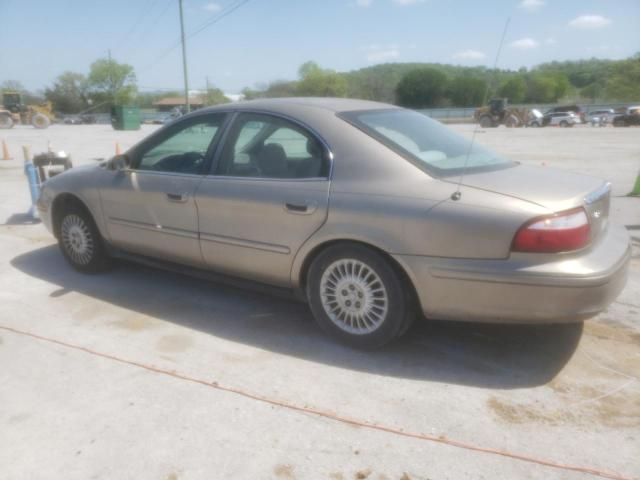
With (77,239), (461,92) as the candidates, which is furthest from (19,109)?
(461,92)

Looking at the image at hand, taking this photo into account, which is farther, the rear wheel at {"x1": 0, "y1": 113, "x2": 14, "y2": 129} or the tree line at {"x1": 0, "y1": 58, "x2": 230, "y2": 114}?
the tree line at {"x1": 0, "y1": 58, "x2": 230, "y2": 114}

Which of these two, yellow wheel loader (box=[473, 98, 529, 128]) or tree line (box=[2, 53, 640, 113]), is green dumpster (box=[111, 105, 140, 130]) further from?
yellow wheel loader (box=[473, 98, 529, 128])

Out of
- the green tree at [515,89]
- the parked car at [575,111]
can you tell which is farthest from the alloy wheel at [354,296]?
the green tree at [515,89]

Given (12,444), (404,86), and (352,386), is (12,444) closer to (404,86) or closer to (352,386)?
(352,386)

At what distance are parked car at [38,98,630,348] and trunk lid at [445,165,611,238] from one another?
0.01 m

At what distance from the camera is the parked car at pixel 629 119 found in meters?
39.1

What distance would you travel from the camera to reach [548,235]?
2752 mm

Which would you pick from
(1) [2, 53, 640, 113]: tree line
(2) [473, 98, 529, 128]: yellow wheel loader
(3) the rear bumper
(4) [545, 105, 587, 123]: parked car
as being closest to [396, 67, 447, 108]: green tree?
(1) [2, 53, 640, 113]: tree line

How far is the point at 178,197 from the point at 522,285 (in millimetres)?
2475

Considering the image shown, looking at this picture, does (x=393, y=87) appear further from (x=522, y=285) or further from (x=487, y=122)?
(x=522, y=285)

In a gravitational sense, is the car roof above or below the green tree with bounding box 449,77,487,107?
above

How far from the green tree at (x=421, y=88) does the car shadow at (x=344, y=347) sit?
278ft

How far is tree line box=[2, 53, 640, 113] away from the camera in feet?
218

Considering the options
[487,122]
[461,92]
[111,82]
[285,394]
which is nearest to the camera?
[285,394]
